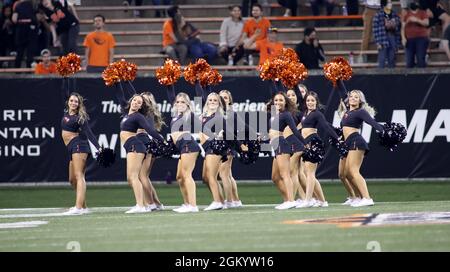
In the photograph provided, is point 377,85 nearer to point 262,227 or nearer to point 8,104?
point 8,104

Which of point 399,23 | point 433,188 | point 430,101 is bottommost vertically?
point 433,188

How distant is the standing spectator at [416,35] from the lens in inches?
769

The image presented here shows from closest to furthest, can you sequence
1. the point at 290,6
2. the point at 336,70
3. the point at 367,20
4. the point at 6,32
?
the point at 336,70 < the point at 367,20 < the point at 6,32 < the point at 290,6

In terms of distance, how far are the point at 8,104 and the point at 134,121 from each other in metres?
5.42

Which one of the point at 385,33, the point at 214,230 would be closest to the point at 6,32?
the point at 385,33

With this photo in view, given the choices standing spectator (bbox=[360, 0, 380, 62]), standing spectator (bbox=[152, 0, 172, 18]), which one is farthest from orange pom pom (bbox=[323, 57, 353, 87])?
standing spectator (bbox=[152, 0, 172, 18])

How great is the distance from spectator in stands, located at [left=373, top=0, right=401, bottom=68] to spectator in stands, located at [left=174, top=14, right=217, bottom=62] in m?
2.83

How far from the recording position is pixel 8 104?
1897 cm

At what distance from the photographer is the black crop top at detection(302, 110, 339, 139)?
47.5ft

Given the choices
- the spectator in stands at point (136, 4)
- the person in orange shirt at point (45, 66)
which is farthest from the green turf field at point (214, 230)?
the spectator in stands at point (136, 4)

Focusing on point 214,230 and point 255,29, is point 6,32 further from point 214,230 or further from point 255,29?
point 214,230

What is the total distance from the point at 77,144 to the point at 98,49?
5781 mm

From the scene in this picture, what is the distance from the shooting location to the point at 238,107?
62.3 feet
